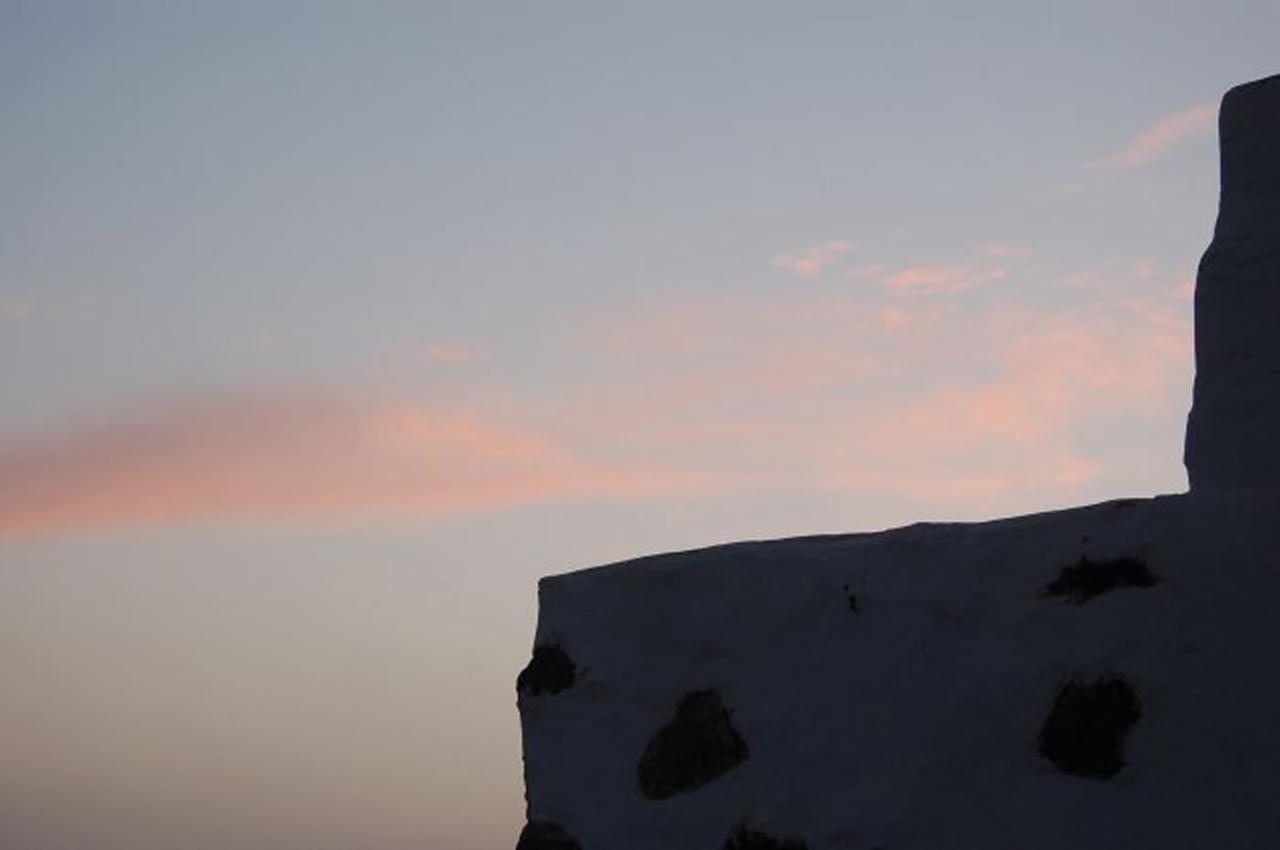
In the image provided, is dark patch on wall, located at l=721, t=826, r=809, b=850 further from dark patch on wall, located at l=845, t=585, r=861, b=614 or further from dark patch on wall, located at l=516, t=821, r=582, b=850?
dark patch on wall, located at l=845, t=585, r=861, b=614

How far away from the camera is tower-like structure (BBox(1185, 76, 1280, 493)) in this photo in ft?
22.3

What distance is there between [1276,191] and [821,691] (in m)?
2.68

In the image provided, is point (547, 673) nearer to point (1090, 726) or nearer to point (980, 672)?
point (980, 672)

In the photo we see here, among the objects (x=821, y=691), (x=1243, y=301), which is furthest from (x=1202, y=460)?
(x=821, y=691)

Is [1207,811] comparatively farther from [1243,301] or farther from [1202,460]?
[1243,301]

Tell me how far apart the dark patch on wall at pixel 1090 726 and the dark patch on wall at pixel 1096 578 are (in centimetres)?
35

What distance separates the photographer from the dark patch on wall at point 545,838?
7.45 metres

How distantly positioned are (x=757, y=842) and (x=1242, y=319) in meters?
→ 2.76

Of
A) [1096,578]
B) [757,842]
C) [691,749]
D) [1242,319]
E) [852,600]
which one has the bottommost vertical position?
[757,842]

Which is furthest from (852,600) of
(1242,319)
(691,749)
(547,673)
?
(1242,319)

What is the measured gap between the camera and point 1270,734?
20.3 feet

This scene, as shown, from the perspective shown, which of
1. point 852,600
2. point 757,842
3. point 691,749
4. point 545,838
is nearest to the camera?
point 757,842

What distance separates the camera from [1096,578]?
6.71 metres

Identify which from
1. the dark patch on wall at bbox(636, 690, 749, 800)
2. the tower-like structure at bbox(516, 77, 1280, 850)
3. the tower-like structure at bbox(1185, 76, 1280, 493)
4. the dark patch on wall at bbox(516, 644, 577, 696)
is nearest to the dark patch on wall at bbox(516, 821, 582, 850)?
the tower-like structure at bbox(516, 77, 1280, 850)
